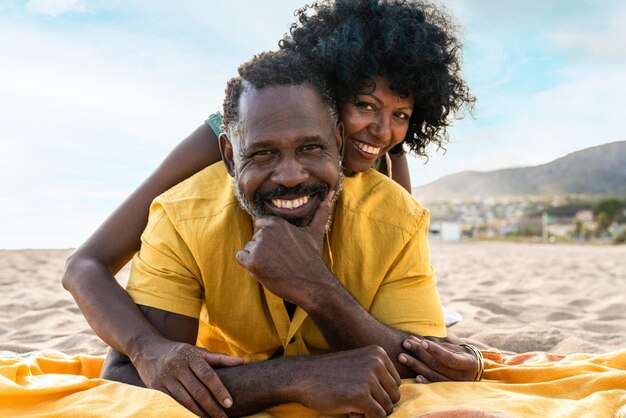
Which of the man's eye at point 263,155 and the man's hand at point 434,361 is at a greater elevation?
the man's eye at point 263,155

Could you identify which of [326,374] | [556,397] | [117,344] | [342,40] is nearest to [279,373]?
[326,374]

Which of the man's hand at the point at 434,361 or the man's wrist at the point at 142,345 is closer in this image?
the man's wrist at the point at 142,345

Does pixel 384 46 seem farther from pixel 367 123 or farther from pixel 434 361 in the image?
pixel 434 361

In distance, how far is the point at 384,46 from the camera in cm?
300

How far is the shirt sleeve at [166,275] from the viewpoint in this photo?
98.0 inches

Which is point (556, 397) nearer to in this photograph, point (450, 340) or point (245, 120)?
point (450, 340)

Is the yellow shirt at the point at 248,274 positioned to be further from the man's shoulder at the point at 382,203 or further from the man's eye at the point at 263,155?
the man's eye at the point at 263,155

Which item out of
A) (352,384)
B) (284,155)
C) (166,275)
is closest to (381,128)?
(284,155)

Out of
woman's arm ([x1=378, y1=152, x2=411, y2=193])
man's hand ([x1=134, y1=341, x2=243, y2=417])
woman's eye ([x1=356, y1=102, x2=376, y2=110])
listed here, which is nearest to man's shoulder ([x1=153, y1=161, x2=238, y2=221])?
man's hand ([x1=134, y1=341, x2=243, y2=417])

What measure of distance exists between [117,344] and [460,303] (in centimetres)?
436

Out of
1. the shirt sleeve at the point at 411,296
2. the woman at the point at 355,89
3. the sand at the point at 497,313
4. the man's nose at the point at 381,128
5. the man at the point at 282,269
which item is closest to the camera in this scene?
the man at the point at 282,269

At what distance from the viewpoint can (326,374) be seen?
7.09 ft

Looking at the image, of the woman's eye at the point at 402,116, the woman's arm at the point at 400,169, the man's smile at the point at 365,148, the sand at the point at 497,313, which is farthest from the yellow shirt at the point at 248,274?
the sand at the point at 497,313

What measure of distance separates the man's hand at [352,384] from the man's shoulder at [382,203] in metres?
0.68
